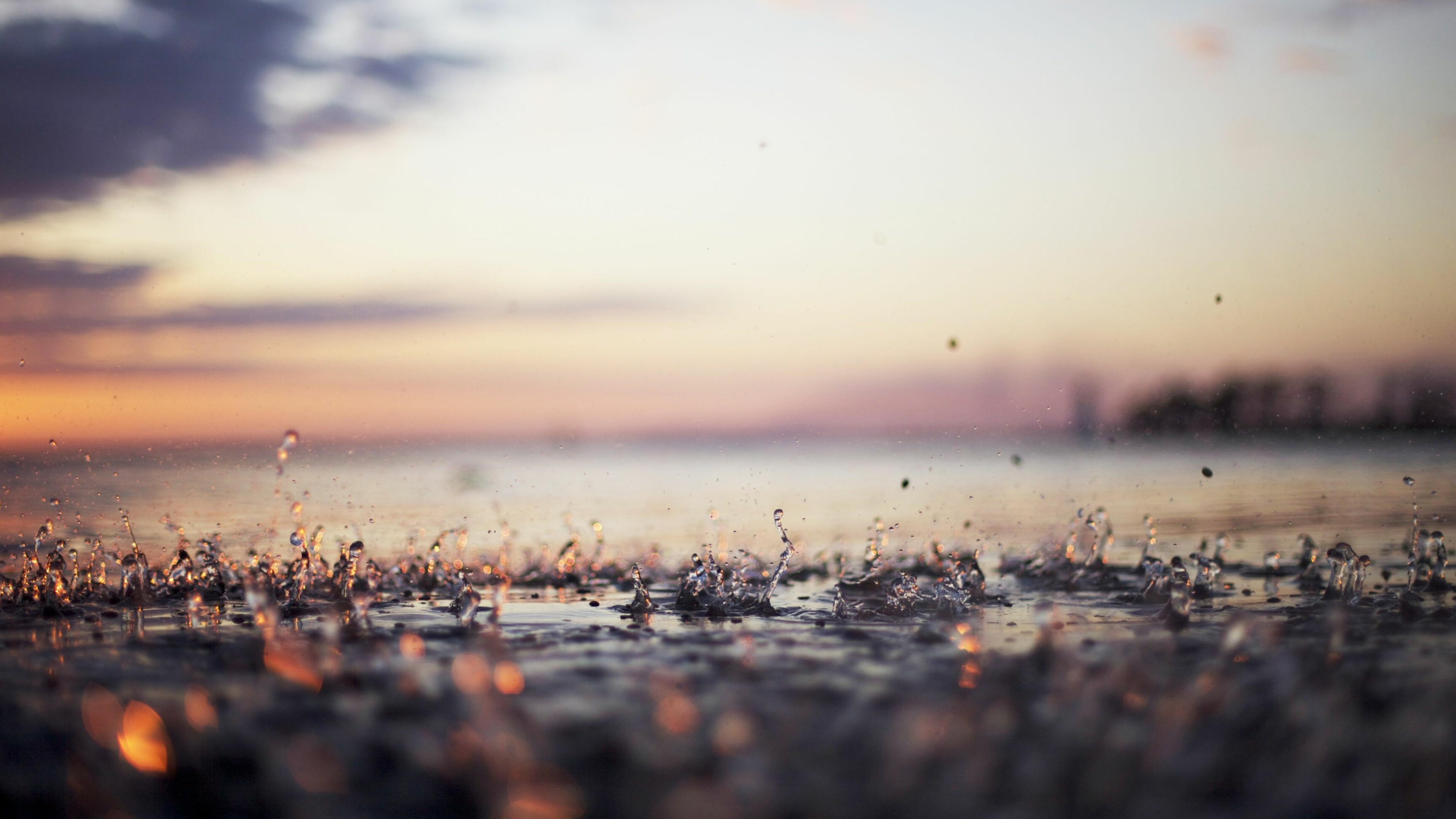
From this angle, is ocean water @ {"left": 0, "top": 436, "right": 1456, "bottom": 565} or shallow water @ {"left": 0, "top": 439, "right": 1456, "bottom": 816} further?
ocean water @ {"left": 0, "top": 436, "right": 1456, "bottom": 565}

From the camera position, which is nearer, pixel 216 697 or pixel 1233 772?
pixel 1233 772

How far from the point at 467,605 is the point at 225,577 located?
3.03 metres

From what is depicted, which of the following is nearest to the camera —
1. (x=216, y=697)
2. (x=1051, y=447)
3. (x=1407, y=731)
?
(x=1407, y=731)

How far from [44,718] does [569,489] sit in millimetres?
21984

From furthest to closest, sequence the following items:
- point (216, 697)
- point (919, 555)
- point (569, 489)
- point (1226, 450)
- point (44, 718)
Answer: point (1226, 450) → point (569, 489) → point (919, 555) → point (216, 697) → point (44, 718)

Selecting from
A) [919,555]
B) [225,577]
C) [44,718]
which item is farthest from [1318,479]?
[44,718]

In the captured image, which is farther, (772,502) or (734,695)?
(772,502)

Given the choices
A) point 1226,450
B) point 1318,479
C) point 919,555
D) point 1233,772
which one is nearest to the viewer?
point 1233,772

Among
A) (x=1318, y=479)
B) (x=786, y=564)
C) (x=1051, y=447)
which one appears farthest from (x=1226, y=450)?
(x=786, y=564)

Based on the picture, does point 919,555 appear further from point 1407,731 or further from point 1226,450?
point 1226,450

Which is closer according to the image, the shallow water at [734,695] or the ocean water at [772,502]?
the shallow water at [734,695]

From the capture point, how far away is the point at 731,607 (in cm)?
841

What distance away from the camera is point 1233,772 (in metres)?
3.76

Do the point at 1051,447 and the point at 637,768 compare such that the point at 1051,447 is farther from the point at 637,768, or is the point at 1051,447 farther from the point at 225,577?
the point at 637,768
